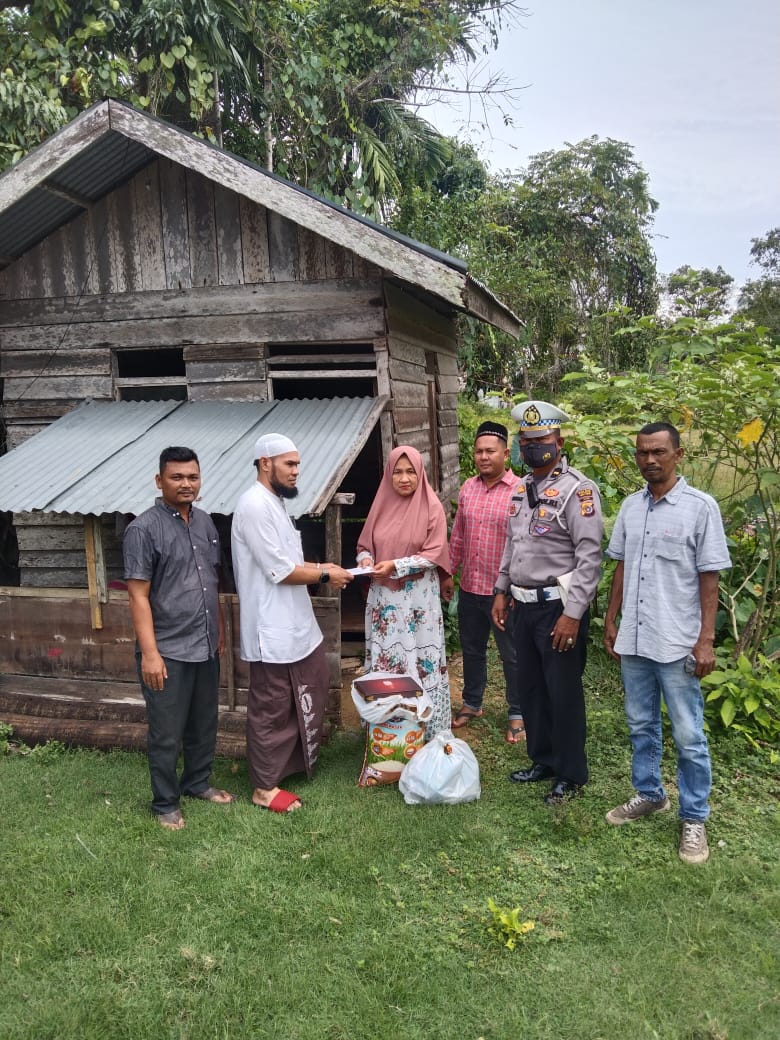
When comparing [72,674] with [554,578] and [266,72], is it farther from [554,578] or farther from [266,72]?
[266,72]

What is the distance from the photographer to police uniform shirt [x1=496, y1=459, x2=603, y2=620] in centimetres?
379

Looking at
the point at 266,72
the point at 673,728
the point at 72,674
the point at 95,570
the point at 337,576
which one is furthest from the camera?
the point at 266,72

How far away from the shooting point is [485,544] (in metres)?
4.99

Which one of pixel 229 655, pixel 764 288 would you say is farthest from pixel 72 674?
pixel 764 288

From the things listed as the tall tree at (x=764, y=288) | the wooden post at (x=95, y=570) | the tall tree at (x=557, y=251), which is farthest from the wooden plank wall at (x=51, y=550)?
the tall tree at (x=764, y=288)

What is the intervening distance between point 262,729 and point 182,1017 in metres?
1.67

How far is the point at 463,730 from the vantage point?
524cm

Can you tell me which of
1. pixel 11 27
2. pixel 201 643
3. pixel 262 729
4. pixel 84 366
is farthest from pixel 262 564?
pixel 11 27

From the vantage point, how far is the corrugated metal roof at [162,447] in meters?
4.88

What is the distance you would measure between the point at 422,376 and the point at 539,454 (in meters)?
3.60

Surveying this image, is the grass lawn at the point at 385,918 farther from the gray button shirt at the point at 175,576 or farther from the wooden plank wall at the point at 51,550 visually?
the wooden plank wall at the point at 51,550

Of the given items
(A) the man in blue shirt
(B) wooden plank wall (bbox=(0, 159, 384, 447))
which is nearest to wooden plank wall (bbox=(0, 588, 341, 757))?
(B) wooden plank wall (bbox=(0, 159, 384, 447))

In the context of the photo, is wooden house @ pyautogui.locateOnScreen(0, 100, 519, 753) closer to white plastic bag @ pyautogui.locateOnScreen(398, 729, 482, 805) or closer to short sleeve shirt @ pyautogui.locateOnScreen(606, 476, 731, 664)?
white plastic bag @ pyautogui.locateOnScreen(398, 729, 482, 805)

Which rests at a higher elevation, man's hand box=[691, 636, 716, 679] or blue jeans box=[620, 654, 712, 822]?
man's hand box=[691, 636, 716, 679]
